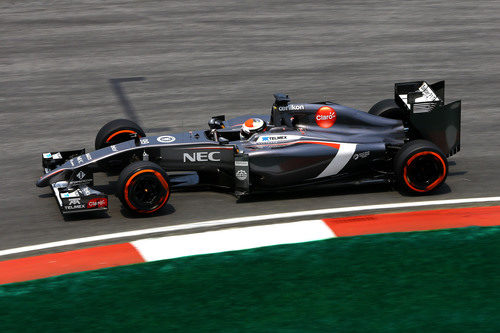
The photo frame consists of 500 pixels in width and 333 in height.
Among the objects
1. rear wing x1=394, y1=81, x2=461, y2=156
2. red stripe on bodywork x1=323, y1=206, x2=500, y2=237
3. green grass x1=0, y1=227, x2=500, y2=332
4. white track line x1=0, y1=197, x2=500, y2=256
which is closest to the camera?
green grass x1=0, y1=227, x2=500, y2=332

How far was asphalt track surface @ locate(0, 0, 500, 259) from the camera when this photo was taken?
35.7 feet

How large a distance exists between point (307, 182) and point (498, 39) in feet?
39.5

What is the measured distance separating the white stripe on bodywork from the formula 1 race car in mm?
13

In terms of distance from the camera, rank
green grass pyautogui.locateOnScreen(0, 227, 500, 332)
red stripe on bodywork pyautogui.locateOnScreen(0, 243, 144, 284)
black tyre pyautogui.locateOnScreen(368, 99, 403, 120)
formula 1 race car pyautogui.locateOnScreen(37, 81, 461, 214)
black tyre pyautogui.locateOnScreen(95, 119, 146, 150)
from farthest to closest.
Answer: black tyre pyautogui.locateOnScreen(368, 99, 403, 120) → black tyre pyautogui.locateOnScreen(95, 119, 146, 150) → formula 1 race car pyautogui.locateOnScreen(37, 81, 461, 214) → red stripe on bodywork pyautogui.locateOnScreen(0, 243, 144, 284) → green grass pyautogui.locateOnScreen(0, 227, 500, 332)

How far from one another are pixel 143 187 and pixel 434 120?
4112 mm

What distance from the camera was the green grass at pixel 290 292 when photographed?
24.4 ft

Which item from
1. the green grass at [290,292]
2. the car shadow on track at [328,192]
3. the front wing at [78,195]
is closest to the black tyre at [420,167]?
the car shadow on track at [328,192]

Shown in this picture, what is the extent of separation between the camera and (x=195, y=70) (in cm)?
1842

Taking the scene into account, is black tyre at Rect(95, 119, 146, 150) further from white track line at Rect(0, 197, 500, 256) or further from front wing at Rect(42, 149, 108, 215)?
white track line at Rect(0, 197, 500, 256)

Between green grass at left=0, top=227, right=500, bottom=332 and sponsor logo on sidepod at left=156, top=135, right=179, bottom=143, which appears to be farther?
sponsor logo on sidepod at left=156, top=135, right=179, bottom=143

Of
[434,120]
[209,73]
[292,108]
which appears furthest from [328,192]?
A: [209,73]

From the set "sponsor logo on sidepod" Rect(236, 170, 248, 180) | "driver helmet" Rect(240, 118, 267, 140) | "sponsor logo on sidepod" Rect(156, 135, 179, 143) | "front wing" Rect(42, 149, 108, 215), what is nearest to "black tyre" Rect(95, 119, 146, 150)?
"sponsor logo on sidepod" Rect(156, 135, 179, 143)

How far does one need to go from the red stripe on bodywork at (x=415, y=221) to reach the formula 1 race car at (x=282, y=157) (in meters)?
0.63

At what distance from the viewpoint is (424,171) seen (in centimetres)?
1067
